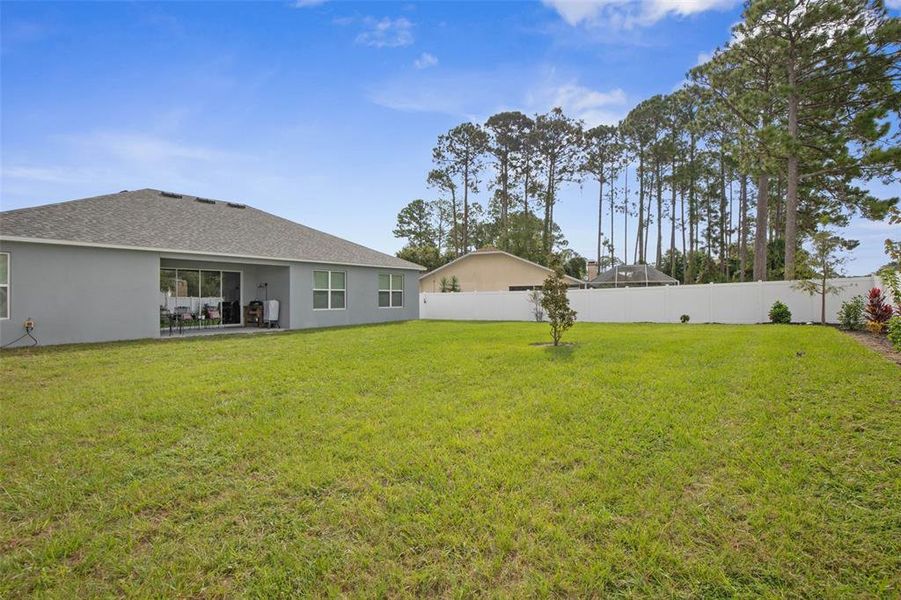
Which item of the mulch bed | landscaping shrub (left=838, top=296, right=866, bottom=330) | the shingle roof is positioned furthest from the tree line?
the shingle roof

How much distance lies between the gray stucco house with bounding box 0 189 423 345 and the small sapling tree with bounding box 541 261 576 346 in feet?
30.9

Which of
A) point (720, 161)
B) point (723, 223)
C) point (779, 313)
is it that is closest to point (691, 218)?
point (723, 223)

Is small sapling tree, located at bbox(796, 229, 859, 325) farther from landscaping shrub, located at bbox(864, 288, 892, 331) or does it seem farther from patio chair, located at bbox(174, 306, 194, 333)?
patio chair, located at bbox(174, 306, 194, 333)

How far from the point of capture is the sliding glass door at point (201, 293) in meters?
14.2

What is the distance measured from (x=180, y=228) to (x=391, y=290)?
8.40 metres

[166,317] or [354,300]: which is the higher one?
[354,300]

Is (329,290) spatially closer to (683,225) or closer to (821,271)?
(821,271)

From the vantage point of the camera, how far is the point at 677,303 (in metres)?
16.7

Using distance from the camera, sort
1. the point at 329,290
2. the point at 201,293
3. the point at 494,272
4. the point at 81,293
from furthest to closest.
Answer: the point at 494,272
the point at 329,290
the point at 201,293
the point at 81,293

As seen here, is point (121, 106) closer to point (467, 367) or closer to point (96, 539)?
point (467, 367)

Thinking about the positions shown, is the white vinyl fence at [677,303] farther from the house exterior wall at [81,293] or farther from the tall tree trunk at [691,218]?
the tall tree trunk at [691,218]

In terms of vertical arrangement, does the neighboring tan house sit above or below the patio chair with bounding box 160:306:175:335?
above

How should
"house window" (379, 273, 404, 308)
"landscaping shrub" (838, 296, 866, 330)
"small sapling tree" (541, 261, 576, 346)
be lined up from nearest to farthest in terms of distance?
1. "small sapling tree" (541, 261, 576, 346)
2. "landscaping shrub" (838, 296, 866, 330)
3. "house window" (379, 273, 404, 308)

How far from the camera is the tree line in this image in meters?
15.2
